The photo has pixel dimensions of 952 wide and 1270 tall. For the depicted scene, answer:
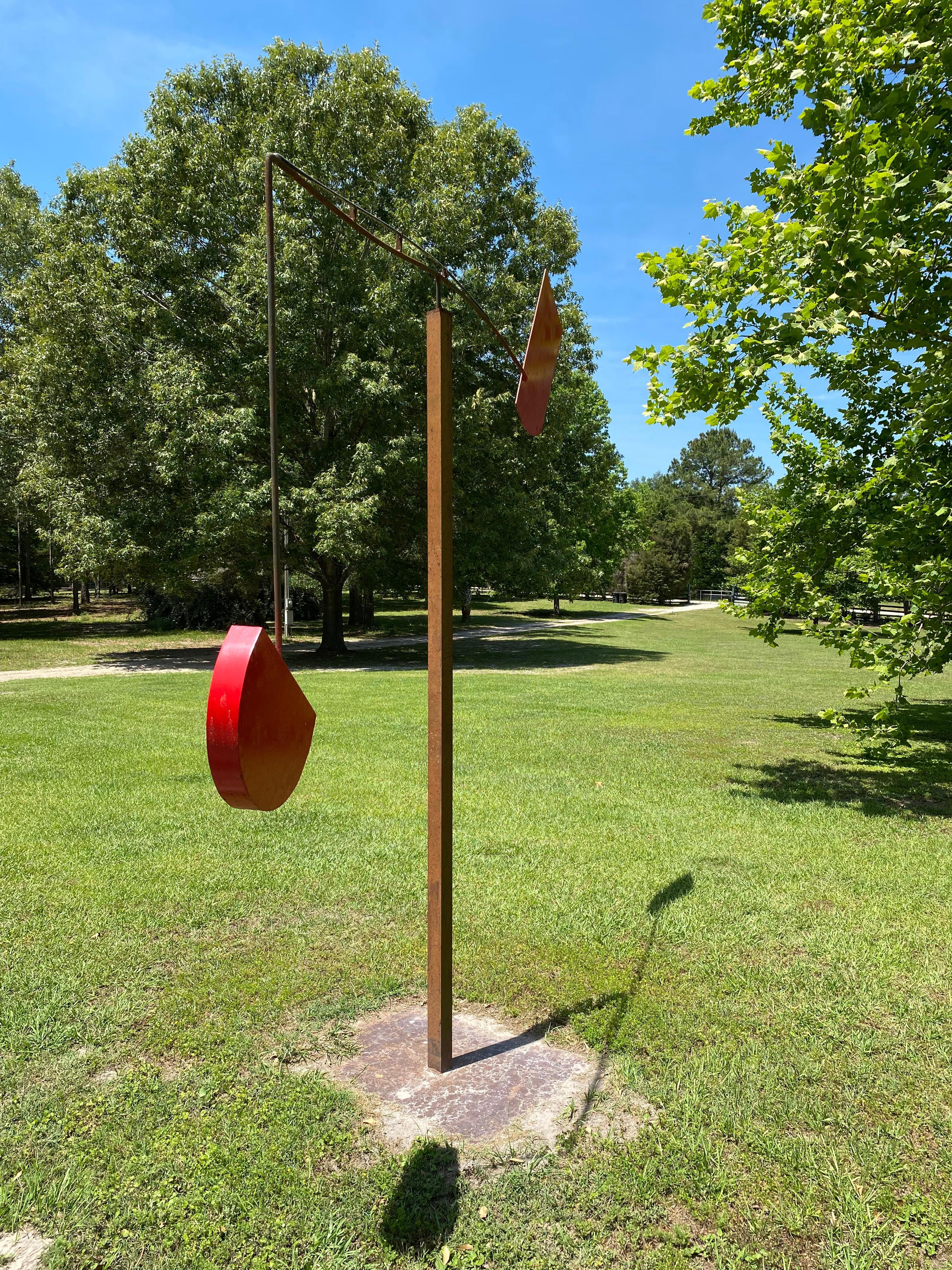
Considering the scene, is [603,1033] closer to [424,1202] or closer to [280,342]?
[424,1202]

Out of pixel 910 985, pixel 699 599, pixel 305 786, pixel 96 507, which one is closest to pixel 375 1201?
pixel 910 985

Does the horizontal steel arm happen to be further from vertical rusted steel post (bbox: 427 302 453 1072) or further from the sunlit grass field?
the sunlit grass field

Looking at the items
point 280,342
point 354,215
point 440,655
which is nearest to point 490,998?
point 440,655

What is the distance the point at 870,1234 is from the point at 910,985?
1911 mm

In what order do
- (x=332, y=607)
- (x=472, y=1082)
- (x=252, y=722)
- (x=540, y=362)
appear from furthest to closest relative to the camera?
(x=332, y=607) → (x=540, y=362) → (x=472, y=1082) → (x=252, y=722)

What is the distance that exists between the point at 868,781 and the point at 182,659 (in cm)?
1731

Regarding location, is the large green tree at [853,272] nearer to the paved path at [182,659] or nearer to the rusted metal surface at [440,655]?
the rusted metal surface at [440,655]

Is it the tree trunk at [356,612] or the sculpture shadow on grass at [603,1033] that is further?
the tree trunk at [356,612]

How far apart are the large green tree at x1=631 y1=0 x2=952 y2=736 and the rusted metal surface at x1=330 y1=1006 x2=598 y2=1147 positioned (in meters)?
5.41

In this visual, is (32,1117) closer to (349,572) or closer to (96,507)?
(96,507)

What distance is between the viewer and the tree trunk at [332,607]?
71.7 feet

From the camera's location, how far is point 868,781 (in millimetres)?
9008

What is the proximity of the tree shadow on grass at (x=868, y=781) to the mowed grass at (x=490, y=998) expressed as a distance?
7cm

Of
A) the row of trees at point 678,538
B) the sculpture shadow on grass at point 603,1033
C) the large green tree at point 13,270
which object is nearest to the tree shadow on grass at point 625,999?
the sculpture shadow on grass at point 603,1033
